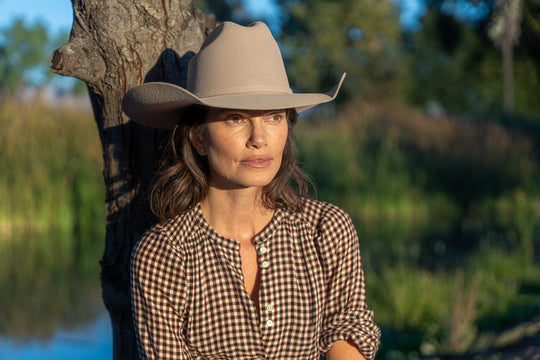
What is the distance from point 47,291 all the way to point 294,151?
4.01 meters

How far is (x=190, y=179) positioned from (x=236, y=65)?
0.43 metres

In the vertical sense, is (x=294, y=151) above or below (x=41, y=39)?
below

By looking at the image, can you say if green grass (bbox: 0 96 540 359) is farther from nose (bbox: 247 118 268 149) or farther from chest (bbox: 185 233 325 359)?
nose (bbox: 247 118 268 149)

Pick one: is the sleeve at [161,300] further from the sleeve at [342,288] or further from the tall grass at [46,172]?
the tall grass at [46,172]

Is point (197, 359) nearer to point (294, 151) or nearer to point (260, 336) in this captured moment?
point (260, 336)

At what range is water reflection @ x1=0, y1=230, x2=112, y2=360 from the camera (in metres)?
4.37

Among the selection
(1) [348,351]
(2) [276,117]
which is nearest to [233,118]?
(2) [276,117]

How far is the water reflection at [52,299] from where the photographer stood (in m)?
4.37

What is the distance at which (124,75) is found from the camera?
2.48 meters

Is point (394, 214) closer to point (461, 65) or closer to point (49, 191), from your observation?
point (49, 191)

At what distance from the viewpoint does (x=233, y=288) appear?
2123mm

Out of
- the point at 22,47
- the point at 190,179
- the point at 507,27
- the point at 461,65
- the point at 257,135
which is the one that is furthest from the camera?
the point at 22,47

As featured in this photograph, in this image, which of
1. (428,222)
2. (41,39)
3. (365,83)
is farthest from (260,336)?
(41,39)

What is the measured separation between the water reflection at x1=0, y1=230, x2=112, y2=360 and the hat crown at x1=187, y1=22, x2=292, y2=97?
2.70 meters
